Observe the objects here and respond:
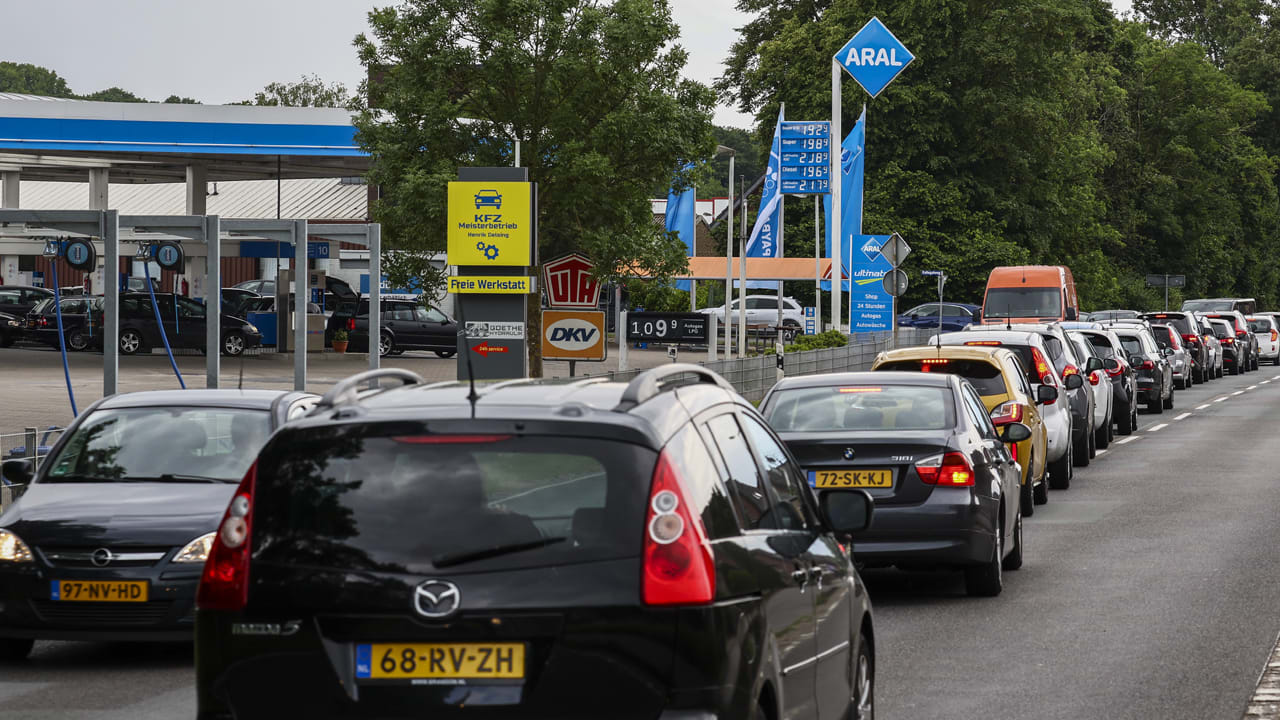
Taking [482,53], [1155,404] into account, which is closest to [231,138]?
[482,53]

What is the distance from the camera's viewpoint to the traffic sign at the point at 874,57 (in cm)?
3778

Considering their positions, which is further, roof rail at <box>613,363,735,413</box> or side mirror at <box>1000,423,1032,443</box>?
side mirror at <box>1000,423,1032,443</box>

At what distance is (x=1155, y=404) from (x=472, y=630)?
30.0 metres

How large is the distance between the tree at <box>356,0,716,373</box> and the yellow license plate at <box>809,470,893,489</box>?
2608 centimetres

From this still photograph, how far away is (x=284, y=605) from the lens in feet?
14.5

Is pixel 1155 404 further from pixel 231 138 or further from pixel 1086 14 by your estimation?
pixel 1086 14

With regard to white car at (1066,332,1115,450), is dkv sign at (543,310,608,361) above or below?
above

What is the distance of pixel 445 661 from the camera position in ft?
14.1

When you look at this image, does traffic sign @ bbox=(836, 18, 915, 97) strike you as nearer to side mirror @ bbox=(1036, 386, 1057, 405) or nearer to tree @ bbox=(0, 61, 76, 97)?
side mirror @ bbox=(1036, 386, 1057, 405)

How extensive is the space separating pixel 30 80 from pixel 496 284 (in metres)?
145

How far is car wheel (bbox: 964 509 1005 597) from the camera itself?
11.2 metres

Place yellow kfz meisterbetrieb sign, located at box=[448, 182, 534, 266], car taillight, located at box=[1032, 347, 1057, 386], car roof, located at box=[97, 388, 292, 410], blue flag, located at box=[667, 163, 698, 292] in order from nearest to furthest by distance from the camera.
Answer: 1. car roof, located at box=[97, 388, 292, 410]
2. car taillight, located at box=[1032, 347, 1057, 386]
3. yellow kfz meisterbetrieb sign, located at box=[448, 182, 534, 266]
4. blue flag, located at box=[667, 163, 698, 292]

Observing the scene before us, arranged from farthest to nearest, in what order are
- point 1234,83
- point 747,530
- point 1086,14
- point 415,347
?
1. point 1234,83
2. point 1086,14
3. point 415,347
4. point 747,530

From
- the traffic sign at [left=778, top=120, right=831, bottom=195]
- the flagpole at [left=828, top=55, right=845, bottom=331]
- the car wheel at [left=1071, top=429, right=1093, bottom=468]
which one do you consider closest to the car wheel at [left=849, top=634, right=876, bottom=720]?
the car wheel at [left=1071, top=429, right=1093, bottom=468]
